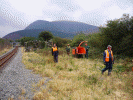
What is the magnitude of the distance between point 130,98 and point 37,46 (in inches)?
909

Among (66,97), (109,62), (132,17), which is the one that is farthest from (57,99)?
(132,17)

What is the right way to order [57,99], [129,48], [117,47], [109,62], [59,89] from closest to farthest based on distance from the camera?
[57,99] → [59,89] → [109,62] → [129,48] → [117,47]

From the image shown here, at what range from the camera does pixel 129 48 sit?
421 inches

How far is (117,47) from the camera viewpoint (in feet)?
38.5

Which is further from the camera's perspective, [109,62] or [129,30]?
[129,30]

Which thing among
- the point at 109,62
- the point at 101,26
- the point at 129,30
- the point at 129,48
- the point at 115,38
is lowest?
the point at 109,62

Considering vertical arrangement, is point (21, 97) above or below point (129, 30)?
below

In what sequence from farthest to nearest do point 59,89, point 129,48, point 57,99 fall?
point 129,48 → point 59,89 → point 57,99

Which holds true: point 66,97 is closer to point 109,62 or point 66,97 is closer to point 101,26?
point 109,62

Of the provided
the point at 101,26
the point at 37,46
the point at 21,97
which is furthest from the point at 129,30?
the point at 37,46

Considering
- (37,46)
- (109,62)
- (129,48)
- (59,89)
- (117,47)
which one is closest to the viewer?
(59,89)

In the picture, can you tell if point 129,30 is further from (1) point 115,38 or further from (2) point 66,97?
(2) point 66,97

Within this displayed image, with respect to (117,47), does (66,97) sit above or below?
below

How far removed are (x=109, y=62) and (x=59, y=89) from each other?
3.28m
